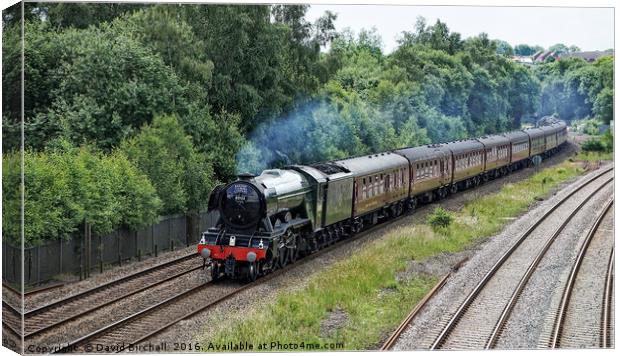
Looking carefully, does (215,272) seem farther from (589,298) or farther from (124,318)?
(589,298)

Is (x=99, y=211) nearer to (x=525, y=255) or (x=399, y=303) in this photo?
(x=399, y=303)

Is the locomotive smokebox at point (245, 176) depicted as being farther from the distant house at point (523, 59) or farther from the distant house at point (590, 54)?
the distant house at point (590, 54)

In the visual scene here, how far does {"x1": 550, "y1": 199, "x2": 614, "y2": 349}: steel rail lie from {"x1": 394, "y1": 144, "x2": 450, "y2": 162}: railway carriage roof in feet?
34.3

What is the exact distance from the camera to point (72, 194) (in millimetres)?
23766

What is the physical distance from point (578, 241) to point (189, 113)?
49.9 ft

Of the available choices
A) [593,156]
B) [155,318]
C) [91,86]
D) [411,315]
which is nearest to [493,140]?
[593,156]

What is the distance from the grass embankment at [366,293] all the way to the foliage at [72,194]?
6.12m

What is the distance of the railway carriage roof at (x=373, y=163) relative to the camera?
97.1ft

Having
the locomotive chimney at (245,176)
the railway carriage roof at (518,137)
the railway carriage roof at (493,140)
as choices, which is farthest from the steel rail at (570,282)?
the railway carriage roof at (518,137)

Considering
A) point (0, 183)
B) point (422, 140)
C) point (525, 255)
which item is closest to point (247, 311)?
point (0, 183)

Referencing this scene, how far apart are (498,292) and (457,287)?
3.84ft

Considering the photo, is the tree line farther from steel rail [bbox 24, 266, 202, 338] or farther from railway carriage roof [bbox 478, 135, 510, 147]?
railway carriage roof [bbox 478, 135, 510, 147]

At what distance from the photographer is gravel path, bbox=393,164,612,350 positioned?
17.7 metres

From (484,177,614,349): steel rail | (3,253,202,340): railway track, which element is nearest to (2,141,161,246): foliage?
(3,253,202,340): railway track
